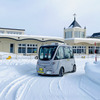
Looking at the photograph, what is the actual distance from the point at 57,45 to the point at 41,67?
1.97 meters

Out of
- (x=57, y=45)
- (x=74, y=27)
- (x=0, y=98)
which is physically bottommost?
(x=0, y=98)

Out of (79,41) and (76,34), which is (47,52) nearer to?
(79,41)

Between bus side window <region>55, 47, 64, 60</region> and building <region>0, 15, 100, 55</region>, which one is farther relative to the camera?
building <region>0, 15, 100, 55</region>

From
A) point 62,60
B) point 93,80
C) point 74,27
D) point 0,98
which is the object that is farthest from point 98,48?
point 0,98

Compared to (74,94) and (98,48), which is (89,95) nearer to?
(74,94)

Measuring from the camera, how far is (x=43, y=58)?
10.4m

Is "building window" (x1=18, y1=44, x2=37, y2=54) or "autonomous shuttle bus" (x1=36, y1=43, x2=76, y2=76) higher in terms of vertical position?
"building window" (x1=18, y1=44, x2=37, y2=54)

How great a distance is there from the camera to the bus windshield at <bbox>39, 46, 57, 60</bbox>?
33.3 feet

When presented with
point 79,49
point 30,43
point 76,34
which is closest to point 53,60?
point 30,43

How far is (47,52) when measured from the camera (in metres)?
10.4

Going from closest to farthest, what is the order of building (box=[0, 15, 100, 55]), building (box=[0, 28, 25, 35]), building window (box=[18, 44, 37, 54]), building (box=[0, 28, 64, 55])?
building (box=[0, 28, 64, 55]) < building (box=[0, 15, 100, 55]) < building window (box=[18, 44, 37, 54]) < building (box=[0, 28, 25, 35])

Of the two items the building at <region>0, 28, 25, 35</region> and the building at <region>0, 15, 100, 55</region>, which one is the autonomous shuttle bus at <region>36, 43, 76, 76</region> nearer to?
the building at <region>0, 15, 100, 55</region>

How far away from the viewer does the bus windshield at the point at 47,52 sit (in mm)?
10148

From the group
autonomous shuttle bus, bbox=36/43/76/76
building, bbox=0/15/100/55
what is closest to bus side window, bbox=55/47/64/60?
autonomous shuttle bus, bbox=36/43/76/76
